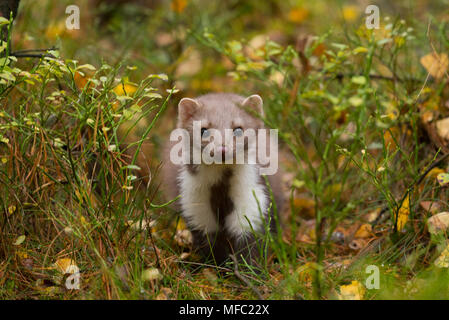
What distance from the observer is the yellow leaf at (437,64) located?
4.42 meters

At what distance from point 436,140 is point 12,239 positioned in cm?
337

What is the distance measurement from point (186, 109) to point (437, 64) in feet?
7.70

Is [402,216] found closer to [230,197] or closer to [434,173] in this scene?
[434,173]

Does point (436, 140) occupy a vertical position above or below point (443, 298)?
above

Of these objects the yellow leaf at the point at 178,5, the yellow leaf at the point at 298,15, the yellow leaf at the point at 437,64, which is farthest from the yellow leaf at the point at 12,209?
the yellow leaf at the point at 298,15

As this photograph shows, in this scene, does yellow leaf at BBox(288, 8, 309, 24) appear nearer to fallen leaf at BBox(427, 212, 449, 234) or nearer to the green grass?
the green grass

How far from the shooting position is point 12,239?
3.23m

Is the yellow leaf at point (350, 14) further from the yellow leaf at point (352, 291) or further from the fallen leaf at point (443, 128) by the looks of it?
the yellow leaf at point (352, 291)

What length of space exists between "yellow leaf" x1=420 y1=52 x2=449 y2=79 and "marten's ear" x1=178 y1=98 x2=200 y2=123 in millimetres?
2130

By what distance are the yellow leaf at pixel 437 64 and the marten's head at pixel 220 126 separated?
1.76m

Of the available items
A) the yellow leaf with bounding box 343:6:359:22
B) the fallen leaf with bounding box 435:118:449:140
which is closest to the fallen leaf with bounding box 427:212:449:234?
the fallen leaf with bounding box 435:118:449:140

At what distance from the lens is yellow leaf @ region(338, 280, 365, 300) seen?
116 inches
